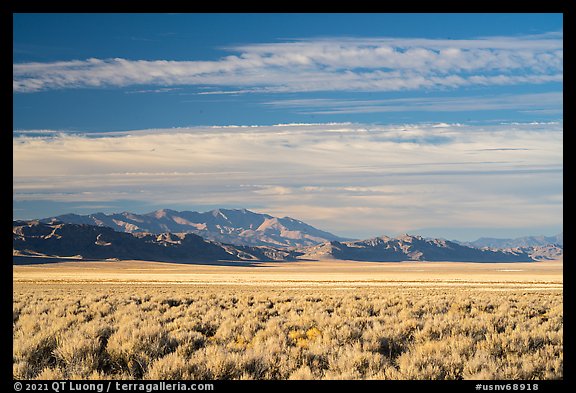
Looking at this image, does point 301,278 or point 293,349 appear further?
point 301,278

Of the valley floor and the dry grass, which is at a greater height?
the dry grass

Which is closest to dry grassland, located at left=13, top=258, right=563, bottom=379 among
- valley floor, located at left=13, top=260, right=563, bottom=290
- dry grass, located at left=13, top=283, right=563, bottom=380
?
dry grass, located at left=13, top=283, right=563, bottom=380

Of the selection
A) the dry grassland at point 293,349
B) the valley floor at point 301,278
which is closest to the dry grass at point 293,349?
the dry grassland at point 293,349

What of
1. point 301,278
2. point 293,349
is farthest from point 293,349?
point 301,278

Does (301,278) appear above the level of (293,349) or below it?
below

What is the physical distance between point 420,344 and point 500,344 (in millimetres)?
1716

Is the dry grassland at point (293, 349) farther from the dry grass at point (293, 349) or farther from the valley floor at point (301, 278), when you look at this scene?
the valley floor at point (301, 278)

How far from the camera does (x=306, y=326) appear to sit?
1526 cm

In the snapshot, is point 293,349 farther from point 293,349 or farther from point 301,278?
point 301,278

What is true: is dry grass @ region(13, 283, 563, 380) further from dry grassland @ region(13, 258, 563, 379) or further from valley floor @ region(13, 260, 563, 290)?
valley floor @ region(13, 260, 563, 290)

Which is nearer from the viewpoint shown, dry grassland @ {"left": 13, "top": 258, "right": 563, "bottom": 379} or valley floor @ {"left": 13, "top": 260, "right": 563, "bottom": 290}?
dry grassland @ {"left": 13, "top": 258, "right": 563, "bottom": 379}
